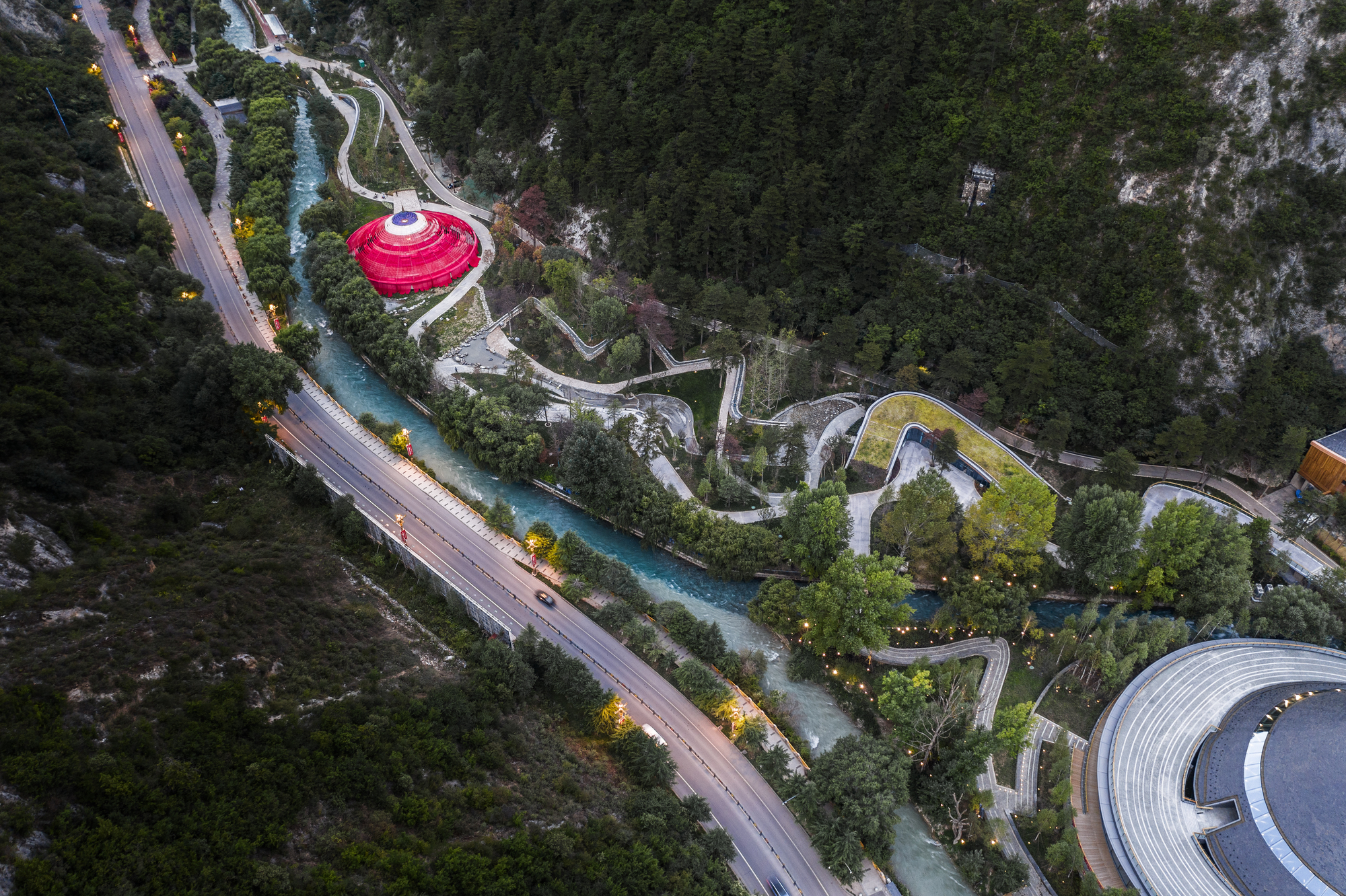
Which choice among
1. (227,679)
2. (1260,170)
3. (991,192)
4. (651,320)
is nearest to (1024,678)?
(991,192)

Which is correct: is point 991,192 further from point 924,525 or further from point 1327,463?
point 1327,463

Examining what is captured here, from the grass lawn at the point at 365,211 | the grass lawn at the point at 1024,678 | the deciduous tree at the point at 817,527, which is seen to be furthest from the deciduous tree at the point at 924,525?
the grass lawn at the point at 365,211

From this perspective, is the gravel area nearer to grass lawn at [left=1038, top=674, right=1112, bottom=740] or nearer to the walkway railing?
the walkway railing

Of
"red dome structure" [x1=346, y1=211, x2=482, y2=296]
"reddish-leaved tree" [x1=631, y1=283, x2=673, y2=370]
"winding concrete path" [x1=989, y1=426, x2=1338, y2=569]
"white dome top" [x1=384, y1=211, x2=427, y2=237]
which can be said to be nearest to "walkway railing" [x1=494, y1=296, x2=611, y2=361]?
"reddish-leaved tree" [x1=631, y1=283, x2=673, y2=370]

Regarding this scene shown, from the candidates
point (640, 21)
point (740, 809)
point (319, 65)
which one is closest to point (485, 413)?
point (740, 809)

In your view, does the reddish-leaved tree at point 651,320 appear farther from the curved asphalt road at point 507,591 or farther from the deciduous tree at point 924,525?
the deciduous tree at point 924,525

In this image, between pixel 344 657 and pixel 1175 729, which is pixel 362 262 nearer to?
pixel 344 657
